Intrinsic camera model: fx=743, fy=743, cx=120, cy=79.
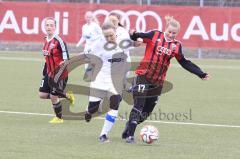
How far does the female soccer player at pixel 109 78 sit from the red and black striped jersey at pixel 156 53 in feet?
1.51

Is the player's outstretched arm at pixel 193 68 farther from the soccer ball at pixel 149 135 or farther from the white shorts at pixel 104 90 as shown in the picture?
the soccer ball at pixel 149 135

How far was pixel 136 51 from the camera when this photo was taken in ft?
109

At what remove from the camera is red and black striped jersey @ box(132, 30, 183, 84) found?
1186 centimetres

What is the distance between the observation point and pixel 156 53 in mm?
11891

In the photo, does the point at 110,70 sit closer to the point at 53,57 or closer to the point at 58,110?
the point at 53,57

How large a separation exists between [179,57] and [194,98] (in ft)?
22.1

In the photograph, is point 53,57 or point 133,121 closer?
point 133,121

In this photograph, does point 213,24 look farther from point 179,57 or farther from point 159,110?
point 179,57

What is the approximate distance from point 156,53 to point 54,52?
2761 millimetres

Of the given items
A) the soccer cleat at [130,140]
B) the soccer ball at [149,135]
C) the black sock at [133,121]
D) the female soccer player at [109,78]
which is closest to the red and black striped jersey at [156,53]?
the female soccer player at [109,78]

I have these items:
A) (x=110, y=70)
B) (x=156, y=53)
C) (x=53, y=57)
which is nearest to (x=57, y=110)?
(x=53, y=57)

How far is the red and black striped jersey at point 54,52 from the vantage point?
548 inches

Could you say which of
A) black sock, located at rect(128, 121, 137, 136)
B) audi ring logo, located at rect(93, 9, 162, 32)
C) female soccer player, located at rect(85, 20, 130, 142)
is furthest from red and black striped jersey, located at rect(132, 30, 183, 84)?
audi ring logo, located at rect(93, 9, 162, 32)

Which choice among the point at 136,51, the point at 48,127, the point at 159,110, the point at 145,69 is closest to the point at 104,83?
the point at 145,69
